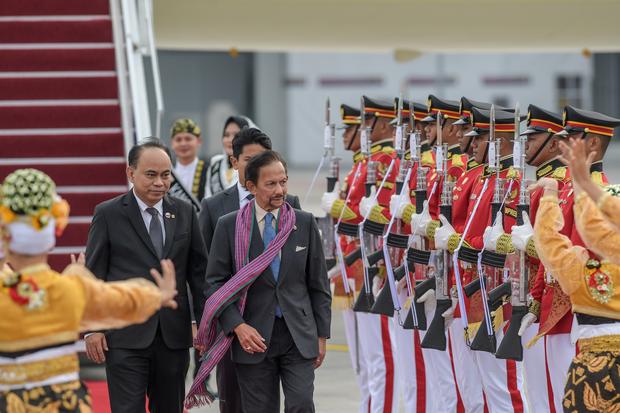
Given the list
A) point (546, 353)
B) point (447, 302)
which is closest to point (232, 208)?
point (447, 302)

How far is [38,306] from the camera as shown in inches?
183

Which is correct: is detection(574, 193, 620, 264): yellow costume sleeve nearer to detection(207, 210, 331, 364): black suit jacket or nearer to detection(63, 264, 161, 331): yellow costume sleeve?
detection(207, 210, 331, 364): black suit jacket

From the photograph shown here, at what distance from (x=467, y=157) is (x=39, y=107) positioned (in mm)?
4176

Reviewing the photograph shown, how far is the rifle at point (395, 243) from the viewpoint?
7.70 m

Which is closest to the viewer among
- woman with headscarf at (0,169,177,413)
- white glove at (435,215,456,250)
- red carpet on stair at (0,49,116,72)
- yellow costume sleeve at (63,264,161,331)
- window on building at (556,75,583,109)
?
woman with headscarf at (0,169,177,413)

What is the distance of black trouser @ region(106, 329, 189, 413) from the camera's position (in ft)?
21.1

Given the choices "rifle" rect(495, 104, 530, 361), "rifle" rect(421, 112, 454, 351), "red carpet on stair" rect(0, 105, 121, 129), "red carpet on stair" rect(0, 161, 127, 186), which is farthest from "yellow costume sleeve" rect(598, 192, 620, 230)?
"red carpet on stair" rect(0, 105, 121, 129)

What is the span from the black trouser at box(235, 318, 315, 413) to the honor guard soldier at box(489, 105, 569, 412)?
3.54ft

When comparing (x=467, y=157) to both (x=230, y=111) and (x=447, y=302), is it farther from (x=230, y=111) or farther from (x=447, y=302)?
(x=230, y=111)

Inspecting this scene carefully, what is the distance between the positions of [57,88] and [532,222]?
537 cm

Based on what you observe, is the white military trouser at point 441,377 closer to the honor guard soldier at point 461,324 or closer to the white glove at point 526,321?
the honor guard soldier at point 461,324

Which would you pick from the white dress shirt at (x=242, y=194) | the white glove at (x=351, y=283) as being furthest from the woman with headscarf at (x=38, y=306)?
the white glove at (x=351, y=283)

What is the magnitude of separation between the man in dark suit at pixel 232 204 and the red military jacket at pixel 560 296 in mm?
1356

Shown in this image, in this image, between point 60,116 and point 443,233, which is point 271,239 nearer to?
point 443,233
